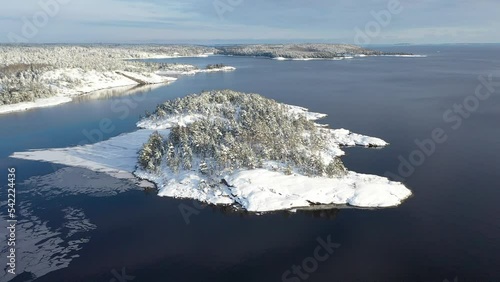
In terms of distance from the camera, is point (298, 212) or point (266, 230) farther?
point (298, 212)

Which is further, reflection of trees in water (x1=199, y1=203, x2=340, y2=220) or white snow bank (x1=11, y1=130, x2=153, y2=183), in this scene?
white snow bank (x1=11, y1=130, x2=153, y2=183)

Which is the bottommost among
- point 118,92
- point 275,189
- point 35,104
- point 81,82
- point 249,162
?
point 35,104

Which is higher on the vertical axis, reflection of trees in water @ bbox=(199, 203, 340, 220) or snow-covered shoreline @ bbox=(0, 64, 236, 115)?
snow-covered shoreline @ bbox=(0, 64, 236, 115)

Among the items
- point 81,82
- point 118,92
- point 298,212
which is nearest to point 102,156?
point 298,212

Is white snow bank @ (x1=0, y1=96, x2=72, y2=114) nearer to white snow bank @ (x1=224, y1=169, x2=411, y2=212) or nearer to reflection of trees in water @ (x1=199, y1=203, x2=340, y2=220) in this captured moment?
white snow bank @ (x1=224, y1=169, x2=411, y2=212)

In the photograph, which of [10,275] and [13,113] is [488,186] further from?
[13,113]

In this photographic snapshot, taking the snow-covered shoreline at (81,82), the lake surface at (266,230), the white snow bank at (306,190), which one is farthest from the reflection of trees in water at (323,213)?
the snow-covered shoreline at (81,82)

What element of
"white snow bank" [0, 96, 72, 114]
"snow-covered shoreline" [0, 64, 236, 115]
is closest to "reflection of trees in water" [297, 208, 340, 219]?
"white snow bank" [0, 96, 72, 114]

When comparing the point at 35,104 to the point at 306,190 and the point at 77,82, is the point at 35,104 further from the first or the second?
the point at 306,190

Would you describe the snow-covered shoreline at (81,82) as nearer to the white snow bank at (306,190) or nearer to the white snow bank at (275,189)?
the white snow bank at (275,189)
